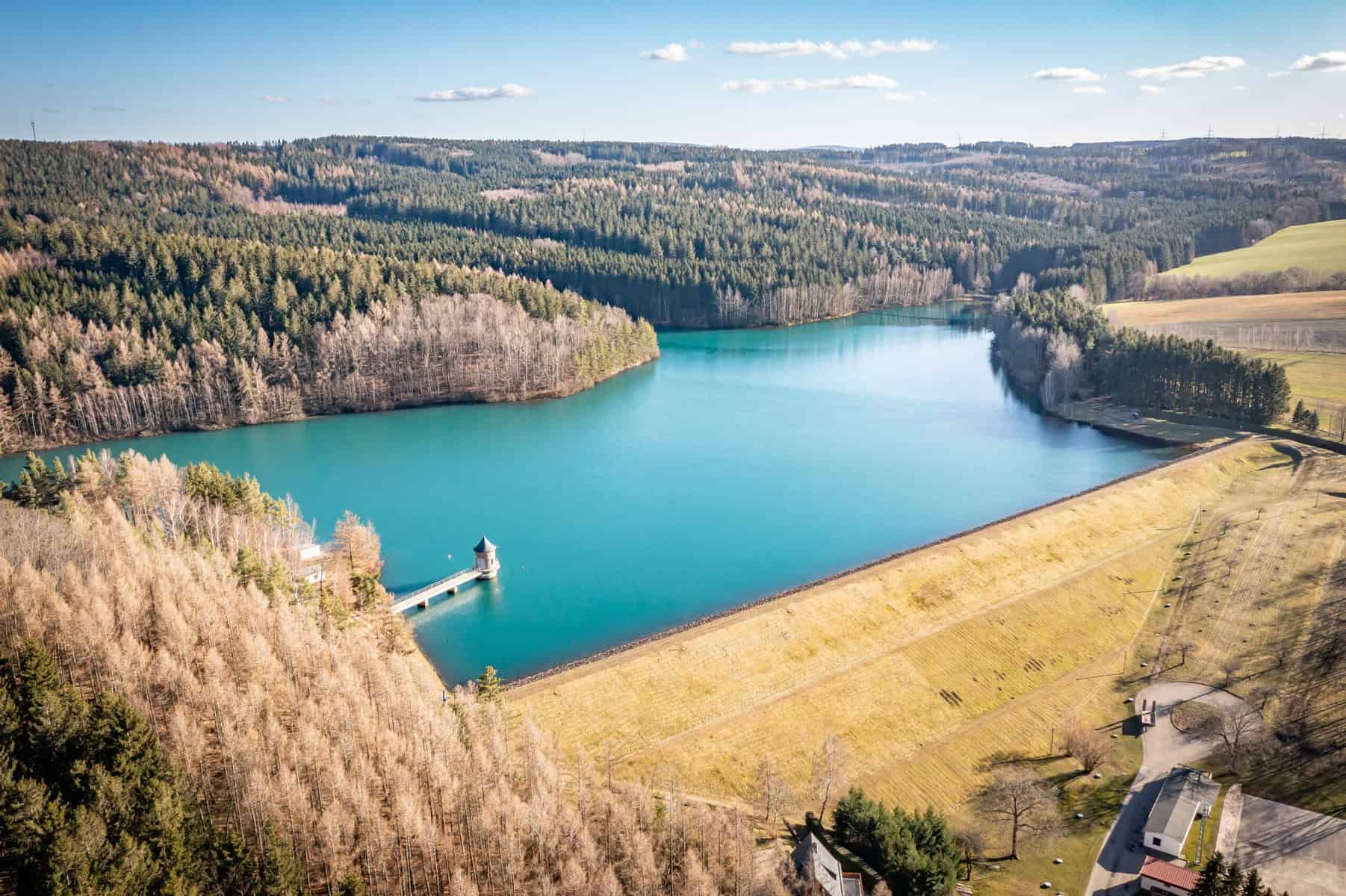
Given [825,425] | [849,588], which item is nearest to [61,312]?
[825,425]

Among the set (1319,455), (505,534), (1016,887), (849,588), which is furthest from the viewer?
(1319,455)

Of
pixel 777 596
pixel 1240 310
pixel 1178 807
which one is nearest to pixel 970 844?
pixel 1178 807

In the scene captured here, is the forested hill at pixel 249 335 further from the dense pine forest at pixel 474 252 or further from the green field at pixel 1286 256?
the green field at pixel 1286 256

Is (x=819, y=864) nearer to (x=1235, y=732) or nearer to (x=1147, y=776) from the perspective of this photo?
(x=1147, y=776)

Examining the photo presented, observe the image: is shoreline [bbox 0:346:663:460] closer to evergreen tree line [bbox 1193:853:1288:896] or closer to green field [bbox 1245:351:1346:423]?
green field [bbox 1245:351:1346:423]

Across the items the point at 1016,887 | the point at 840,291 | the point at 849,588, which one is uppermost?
the point at 840,291

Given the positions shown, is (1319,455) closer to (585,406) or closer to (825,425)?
(825,425)
